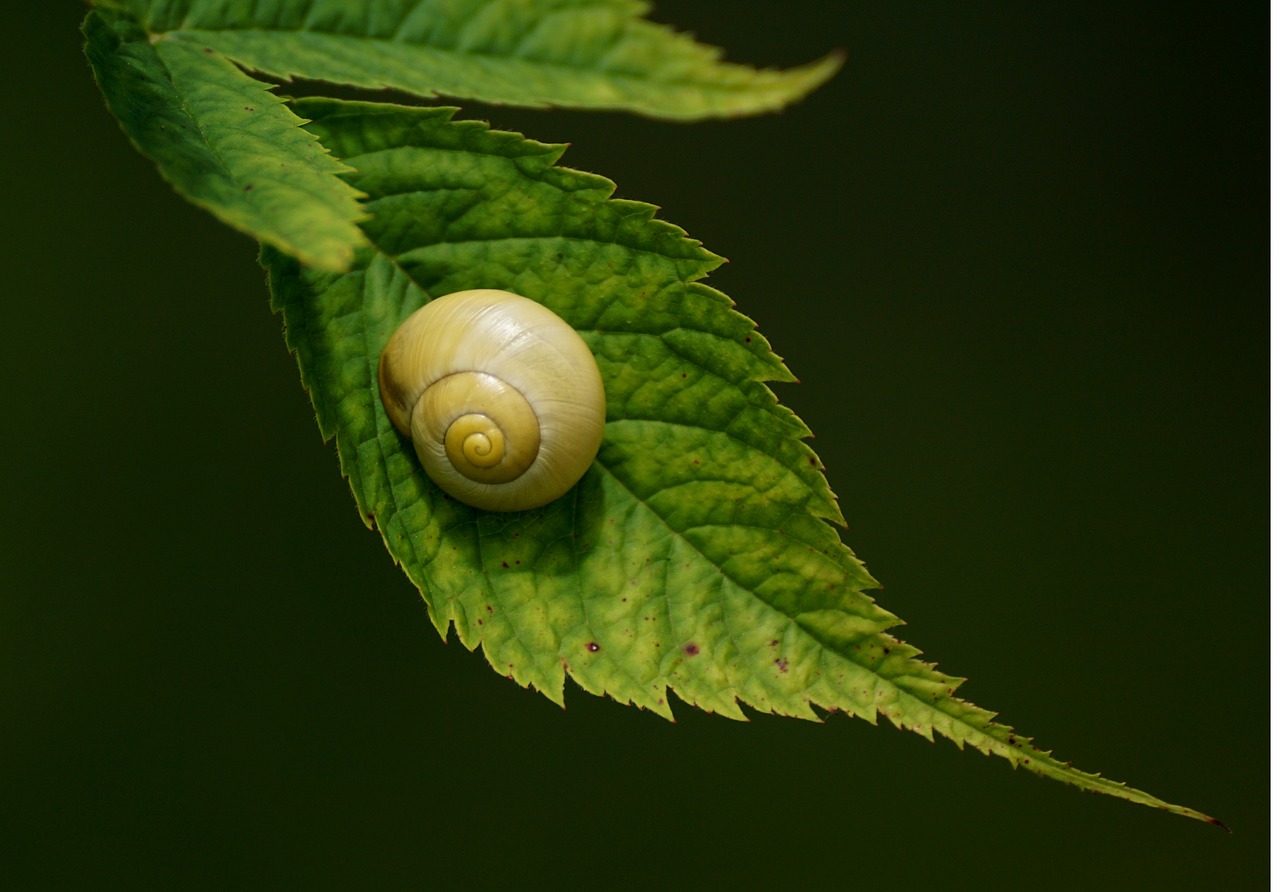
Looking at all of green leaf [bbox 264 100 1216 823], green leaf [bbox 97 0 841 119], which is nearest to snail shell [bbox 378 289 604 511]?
green leaf [bbox 264 100 1216 823]

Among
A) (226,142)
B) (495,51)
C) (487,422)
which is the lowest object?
(487,422)

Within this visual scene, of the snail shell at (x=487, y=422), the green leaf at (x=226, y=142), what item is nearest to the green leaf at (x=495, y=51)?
the green leaf at (x=226, y=142)

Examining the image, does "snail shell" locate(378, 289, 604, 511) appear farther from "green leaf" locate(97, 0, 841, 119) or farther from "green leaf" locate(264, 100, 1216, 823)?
"green leaf" locate(97, 0, 841, 119)

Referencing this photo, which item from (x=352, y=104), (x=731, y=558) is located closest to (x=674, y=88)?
(x=352, y=104)

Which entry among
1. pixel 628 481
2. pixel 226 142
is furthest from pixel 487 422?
pixel 226 142

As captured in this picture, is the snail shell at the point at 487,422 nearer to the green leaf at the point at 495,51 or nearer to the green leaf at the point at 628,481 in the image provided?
the green leaf at the point at 628,481

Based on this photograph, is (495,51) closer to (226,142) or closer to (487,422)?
(226,142)
